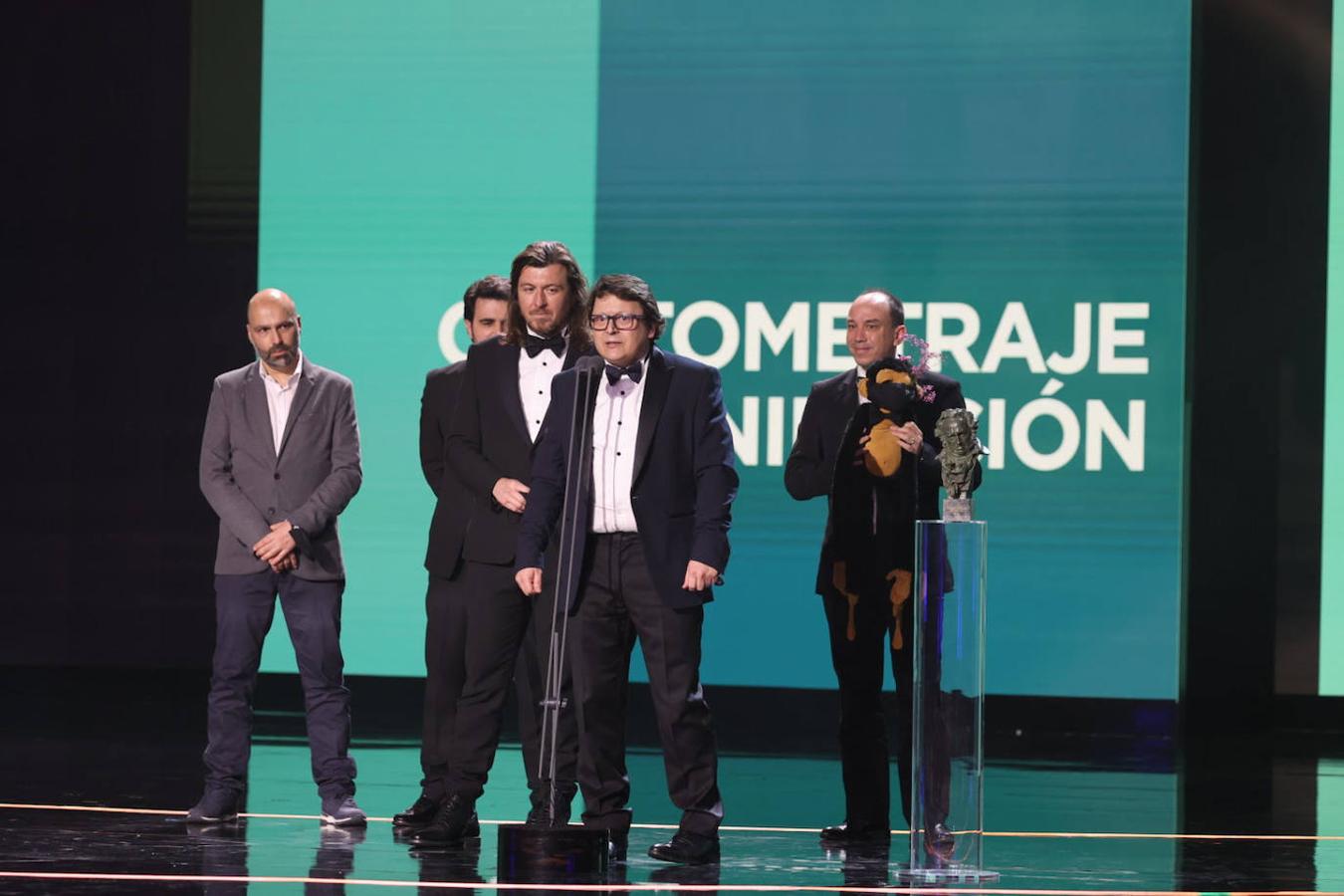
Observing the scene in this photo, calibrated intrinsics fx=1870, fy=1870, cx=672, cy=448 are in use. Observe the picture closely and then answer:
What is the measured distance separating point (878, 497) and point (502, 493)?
39.5 inches

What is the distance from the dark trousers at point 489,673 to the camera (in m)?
4.77

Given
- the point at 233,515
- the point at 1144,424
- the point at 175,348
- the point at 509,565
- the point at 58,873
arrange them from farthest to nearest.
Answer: the point at 175,348
the point at 1144,424
the point at 233,515
the point at 509,565
the point at 58,873

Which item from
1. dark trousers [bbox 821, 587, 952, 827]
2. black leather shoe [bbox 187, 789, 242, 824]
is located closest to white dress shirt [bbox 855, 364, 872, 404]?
dark trousers [bbox 821, 587, 952, 827]

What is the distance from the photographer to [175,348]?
802cm

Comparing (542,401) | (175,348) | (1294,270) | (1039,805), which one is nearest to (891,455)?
(542,401)

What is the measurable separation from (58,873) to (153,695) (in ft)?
12.8

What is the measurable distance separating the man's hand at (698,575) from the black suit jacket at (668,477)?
2 cm

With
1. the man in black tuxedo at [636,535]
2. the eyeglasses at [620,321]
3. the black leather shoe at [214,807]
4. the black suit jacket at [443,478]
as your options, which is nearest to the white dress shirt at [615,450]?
the man in black tuxedo at [636,535]

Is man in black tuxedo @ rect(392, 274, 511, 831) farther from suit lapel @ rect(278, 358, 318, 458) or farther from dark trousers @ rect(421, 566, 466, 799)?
suit lapel @ rect(278, 358, 318, 458)

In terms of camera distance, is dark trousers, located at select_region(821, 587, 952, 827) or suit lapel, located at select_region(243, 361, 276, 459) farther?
suit lapel, located at select_region(243, 361, 276, 459)

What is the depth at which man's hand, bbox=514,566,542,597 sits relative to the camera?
4.55m

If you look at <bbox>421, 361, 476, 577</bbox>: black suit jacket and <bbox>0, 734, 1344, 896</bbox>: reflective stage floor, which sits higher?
<bbox>421, 361, 476, 577</bbox>: black suit jacket

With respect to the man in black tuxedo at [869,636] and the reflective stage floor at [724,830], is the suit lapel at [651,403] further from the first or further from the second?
the reflective stage floor at [724,830]

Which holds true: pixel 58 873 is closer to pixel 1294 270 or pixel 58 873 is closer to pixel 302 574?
pixel 302 574
